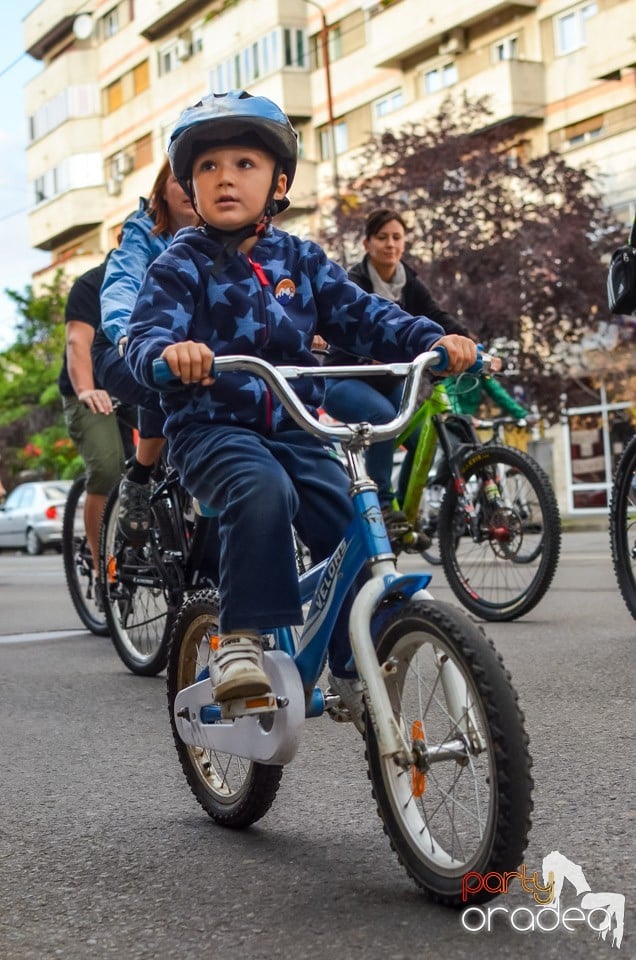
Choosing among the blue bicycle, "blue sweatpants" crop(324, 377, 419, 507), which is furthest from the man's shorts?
the blue bicycle

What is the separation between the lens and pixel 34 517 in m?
29.8

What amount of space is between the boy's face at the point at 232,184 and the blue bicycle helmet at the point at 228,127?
0.10 feet

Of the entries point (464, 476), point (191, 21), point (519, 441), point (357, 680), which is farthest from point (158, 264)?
point (191, 21)

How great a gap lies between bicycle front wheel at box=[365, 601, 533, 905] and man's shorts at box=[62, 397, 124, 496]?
4640 millimetres

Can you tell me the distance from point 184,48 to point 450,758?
51621 millimetres

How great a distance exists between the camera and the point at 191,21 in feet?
171

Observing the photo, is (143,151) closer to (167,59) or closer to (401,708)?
(167,59)

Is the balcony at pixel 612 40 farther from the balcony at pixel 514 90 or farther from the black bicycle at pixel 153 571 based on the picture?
the black bicycle at pixel 153 571

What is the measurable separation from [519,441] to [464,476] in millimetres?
23784

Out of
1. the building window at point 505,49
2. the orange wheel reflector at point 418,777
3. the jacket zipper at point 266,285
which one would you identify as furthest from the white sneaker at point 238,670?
the building window at point 505,49

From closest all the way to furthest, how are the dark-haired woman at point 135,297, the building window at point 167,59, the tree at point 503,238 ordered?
the dark-haired woman at point 135,297
the tree at point 503,238
the building window at point 167,59

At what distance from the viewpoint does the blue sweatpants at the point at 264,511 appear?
3352mm

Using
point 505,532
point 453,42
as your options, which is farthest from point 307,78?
point 505,532

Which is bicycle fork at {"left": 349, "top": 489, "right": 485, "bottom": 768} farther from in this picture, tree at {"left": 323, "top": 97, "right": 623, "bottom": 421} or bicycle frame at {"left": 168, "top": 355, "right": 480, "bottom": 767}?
tree at {"left": 323, "top": 97, "right": 623, "bottom": 421}
